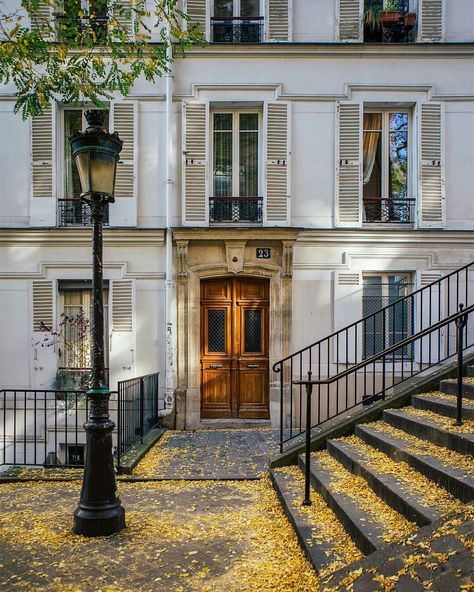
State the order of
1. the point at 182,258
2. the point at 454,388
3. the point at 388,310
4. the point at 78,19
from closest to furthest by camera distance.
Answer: the point at 454,388 < the point at 78,19 < the point at 182,258 < the point at 388,310

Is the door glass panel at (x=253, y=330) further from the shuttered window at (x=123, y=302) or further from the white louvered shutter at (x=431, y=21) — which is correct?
the white louvered shutter at (x=431, y=21)

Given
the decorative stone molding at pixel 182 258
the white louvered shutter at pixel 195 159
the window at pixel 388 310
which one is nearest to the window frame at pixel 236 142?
the white louvered shutter at pixel 195 159

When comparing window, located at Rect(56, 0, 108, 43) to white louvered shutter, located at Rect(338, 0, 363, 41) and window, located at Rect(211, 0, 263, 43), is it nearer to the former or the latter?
window, located at Rect(211, 0, 263, 43)


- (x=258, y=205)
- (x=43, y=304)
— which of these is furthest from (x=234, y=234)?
(x=43, y=304)

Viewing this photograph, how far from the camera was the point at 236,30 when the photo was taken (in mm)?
10039

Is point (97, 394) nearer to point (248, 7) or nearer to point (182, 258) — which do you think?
point (182, 258)

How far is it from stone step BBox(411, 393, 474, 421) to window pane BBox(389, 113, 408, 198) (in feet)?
16.7

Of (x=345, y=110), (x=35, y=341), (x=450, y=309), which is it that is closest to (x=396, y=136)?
(x=345, y=110)

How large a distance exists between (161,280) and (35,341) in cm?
263

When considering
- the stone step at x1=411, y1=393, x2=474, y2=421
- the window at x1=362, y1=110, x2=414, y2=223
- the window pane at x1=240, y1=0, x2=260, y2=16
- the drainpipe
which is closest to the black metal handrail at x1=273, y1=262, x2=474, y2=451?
the window at x1=362, y1=110, x2=414, y2=223

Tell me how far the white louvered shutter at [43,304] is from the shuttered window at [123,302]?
1189mm

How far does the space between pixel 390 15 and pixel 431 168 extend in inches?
121

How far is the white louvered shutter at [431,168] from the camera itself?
9.79 m

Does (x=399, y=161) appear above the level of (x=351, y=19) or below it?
below
